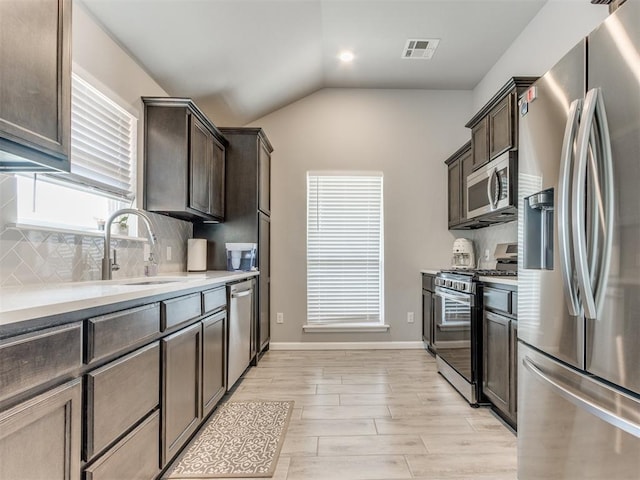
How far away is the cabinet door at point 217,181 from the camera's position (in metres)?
3.37

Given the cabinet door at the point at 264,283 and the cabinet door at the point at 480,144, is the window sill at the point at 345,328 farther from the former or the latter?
the cabinet door at the point at 480,144

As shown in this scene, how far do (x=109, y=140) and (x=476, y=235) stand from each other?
12.3 feet

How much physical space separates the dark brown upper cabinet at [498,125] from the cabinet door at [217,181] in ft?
7.96

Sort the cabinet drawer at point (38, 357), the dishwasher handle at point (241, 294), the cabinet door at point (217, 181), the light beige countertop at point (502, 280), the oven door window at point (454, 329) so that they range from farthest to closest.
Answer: the cabinet door at point (217, 181) → the dishwasher handle at point (241, 294) → the oven door window at point (454, 329) → the light beige countertop at point (502, 280) → the cabinet drawer at point (38, 357)

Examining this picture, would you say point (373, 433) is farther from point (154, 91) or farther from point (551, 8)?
point (551, 8)

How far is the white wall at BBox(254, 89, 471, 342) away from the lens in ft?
14.4

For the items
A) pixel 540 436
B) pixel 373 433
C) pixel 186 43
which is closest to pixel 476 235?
pixel 373 433

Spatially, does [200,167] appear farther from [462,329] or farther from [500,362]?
[500,362]

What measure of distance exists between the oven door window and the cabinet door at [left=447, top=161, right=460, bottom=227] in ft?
3.43

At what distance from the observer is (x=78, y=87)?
2.10 m

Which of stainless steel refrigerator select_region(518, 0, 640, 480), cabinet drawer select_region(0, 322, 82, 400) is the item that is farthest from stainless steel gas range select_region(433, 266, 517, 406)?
cabinet drawer select_region(0, 322, 82, 400)

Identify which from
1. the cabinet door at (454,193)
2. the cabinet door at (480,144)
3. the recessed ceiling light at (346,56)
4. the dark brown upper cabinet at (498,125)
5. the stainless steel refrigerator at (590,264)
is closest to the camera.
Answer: the stainless steel refrigerator at (590,264)

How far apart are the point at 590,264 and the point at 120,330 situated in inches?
62.2

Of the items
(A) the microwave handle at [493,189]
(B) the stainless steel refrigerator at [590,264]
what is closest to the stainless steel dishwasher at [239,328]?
(B) the stainless steel refrigerator at [590,264]
